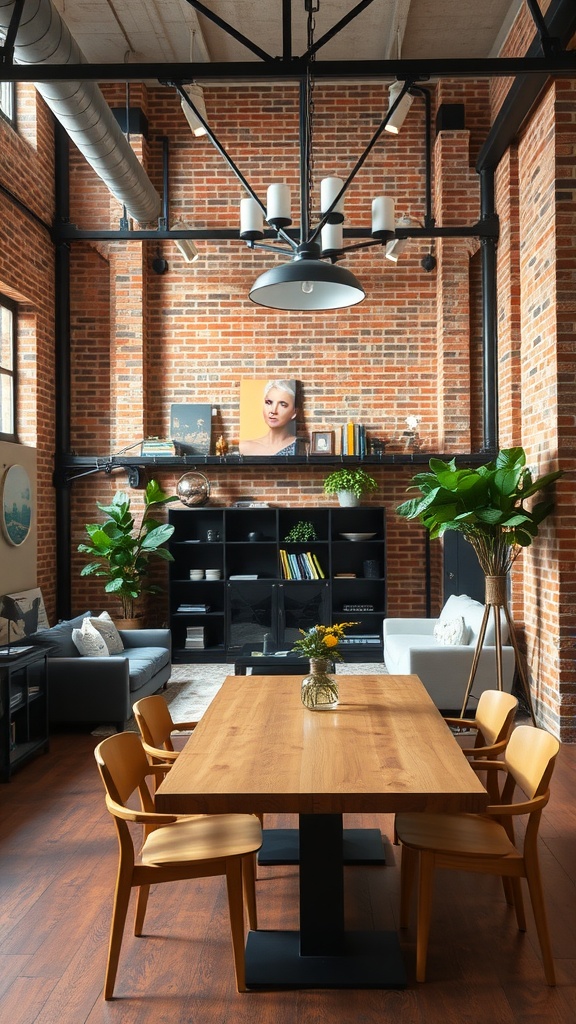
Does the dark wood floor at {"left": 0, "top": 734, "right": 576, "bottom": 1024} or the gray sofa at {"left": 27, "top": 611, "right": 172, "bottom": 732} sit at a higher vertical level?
the gray sofa at {"left": 27, "top": 611, "right": 172, "bottom": 732}

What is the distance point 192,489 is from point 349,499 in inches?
61.9

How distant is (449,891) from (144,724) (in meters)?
1.43

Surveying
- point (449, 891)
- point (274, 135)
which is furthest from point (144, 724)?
point (274, 135)

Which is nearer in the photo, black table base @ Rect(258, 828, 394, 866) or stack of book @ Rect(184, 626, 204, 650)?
black table base @ Rect(258, 828, 394, 866)

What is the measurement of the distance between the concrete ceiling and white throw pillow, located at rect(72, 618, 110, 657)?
17.1 feet

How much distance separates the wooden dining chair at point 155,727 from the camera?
3289 millimetres

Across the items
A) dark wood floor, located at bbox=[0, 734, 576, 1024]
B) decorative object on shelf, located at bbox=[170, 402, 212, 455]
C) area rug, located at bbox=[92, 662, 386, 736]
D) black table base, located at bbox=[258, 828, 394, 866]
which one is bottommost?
dark wood floor, located at bbox=[0, 734, 576, 1024]

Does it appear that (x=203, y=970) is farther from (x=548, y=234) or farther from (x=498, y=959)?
(x=548, y=234)

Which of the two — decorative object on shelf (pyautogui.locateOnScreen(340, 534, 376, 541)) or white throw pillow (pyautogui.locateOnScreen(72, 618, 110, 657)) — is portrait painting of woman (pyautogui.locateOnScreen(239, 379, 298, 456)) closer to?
decorative object on shelf (pyautogui.locateOnScreen(340, 534, 376, 541))

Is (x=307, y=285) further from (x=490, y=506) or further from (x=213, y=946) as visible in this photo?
(x=213, y=946)

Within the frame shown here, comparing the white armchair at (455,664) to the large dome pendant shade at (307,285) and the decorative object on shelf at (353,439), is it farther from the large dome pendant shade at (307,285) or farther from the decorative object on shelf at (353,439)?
the large dome pendant shade at (307,285)

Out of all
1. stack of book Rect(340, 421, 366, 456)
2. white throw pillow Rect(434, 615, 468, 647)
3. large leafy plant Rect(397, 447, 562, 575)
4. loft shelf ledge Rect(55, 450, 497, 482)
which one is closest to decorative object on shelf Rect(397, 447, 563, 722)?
large leafy plant Rect(397, 447, 562, 575)

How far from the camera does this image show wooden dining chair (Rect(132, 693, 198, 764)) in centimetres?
329

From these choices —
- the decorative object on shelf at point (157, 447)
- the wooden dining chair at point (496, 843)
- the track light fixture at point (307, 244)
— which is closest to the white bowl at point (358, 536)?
the decorative object on shelf at point (157, 447)
